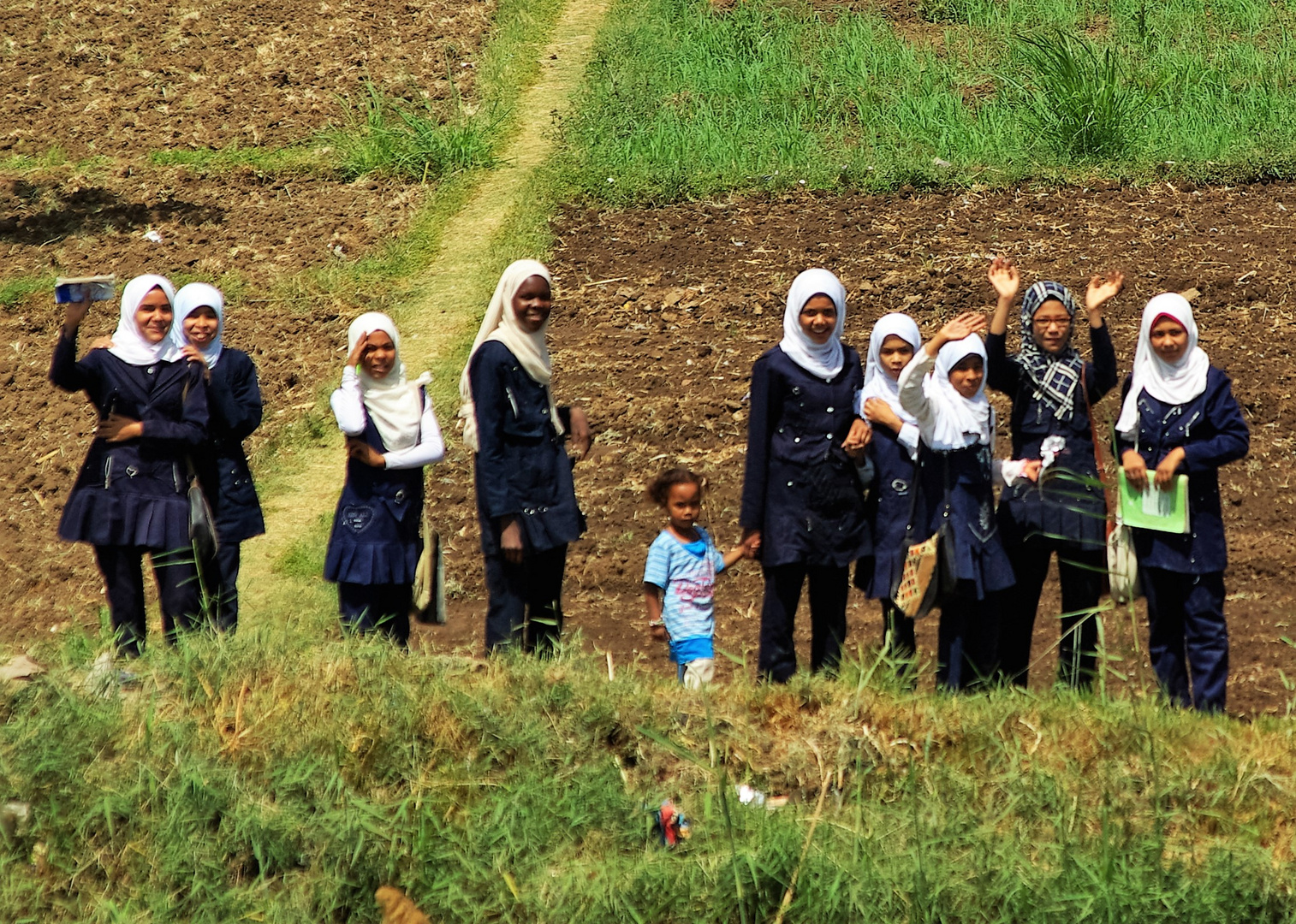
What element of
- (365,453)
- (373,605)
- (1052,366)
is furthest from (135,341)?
(1052,366)

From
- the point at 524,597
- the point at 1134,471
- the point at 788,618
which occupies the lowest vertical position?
the point at 788,618

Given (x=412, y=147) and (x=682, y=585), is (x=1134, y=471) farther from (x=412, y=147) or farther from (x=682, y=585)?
(x=412, y=147)

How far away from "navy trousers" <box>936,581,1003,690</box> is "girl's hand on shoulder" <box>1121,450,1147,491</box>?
0.55 meters

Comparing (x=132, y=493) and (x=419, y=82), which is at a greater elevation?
(x=419, y=82)

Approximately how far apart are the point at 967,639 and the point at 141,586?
2.72m

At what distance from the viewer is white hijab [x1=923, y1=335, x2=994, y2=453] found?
491 cm

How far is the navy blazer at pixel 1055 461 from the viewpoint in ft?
16.5

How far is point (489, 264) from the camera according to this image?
10.0m

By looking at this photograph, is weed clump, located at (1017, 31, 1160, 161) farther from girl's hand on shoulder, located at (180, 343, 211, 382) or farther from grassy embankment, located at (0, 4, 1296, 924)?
girl's hand on shoulder, located at (180, 343, 211, 382)

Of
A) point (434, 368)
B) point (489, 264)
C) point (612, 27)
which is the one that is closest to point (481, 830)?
point (434, 368)

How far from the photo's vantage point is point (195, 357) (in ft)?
17.4

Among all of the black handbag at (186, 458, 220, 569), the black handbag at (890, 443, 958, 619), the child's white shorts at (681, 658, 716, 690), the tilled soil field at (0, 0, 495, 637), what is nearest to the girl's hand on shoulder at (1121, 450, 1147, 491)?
the black handbag at (890, 443, 958, 619)

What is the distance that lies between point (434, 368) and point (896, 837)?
17.6 ft

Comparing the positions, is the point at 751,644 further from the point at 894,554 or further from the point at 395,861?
the point at 395,861
